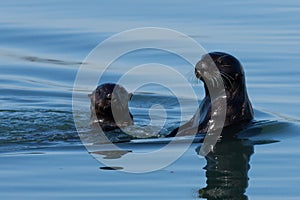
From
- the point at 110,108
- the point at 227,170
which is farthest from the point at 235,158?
the point at 110,108

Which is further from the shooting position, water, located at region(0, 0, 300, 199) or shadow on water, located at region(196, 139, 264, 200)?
water, located at region(0, 0, 300, 199)

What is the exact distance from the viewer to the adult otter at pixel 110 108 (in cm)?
1213

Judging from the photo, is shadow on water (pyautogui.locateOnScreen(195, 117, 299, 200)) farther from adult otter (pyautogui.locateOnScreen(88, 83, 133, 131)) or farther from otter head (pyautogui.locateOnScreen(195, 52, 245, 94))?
adult otter (pyautogui.locateOnScreen(88, 83, 133, 131))

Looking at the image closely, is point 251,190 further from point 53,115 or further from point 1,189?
point 53,115

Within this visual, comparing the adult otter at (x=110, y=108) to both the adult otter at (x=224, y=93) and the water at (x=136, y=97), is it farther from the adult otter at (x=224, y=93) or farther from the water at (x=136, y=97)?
the adult otter at (x=224, y=93)

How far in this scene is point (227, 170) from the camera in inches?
399

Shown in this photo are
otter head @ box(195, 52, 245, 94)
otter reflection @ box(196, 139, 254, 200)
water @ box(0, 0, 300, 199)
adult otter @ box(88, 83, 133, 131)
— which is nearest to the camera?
otter reflection @ box(196, 139, 254, 200)

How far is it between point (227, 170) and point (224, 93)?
5.67ft

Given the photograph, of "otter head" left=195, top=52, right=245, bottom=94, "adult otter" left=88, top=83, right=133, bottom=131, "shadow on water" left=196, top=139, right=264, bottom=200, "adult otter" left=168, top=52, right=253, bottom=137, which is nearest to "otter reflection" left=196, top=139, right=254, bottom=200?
"shadow on water" left=196, top=139, right=264, bottom=200

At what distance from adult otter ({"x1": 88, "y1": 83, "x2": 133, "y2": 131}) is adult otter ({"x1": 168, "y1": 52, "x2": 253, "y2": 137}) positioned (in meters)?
0.73

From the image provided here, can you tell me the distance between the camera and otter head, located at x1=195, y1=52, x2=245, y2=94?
450 inches

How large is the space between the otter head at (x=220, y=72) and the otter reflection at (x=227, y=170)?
70 centimetres

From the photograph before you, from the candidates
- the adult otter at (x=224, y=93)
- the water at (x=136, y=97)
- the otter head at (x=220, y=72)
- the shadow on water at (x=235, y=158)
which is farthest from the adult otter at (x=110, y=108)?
the shadow on water at (x=235, y=158)

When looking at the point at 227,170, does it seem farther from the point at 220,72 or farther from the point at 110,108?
the point at 110,108
